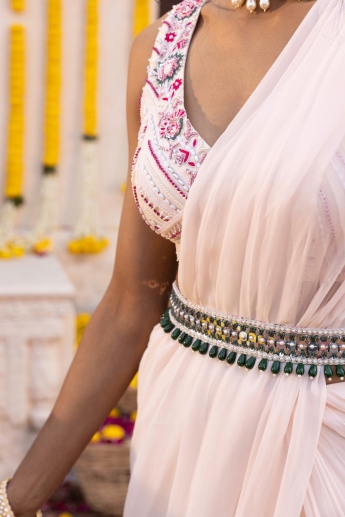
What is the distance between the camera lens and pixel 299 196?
69cm

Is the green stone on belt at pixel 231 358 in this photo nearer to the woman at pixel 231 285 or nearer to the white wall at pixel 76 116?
the woman at pixel 231 285

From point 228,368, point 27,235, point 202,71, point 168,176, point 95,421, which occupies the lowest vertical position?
point 27,235

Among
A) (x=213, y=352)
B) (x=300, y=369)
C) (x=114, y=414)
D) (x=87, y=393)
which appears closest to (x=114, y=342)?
(x=87, y=393)

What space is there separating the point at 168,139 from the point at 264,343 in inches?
10.7

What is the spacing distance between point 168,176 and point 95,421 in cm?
35

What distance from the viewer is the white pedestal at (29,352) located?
7.80 feet

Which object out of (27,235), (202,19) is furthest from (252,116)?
(27,235)

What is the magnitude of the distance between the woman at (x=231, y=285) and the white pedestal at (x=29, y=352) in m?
1.46

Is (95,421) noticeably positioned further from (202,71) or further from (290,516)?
(202,71)

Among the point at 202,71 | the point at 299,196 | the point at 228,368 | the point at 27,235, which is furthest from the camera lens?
the point at 27,235

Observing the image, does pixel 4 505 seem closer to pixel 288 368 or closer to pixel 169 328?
pixel 169 328

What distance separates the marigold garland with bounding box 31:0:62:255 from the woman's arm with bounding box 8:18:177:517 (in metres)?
1.86

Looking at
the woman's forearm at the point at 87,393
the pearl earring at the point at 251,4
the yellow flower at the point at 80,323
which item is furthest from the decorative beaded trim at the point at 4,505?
the yellow flower at the point at 80,323

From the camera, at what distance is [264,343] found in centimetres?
76
